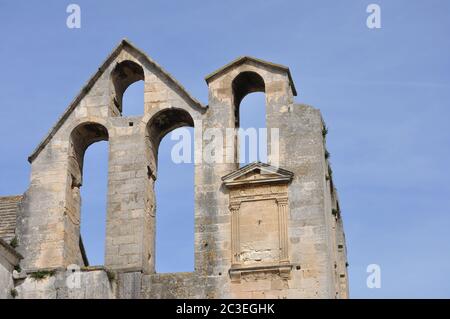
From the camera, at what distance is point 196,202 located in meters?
25.9

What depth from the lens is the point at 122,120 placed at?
2709cm

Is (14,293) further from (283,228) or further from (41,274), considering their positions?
(283,228)

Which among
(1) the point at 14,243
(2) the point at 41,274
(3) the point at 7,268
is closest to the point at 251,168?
(2) the point at 41,274

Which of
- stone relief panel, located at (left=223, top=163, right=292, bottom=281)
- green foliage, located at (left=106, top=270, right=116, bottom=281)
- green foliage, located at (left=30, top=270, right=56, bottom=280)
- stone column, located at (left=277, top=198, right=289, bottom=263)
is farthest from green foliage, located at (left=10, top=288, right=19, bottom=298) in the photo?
stone column, located at (left=277, top=198, right=289, bottom=263)

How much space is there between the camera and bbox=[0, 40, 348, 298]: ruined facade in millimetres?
24891

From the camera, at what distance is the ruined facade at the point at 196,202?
24.9m

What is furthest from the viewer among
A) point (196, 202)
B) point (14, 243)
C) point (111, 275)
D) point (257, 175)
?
point (14, 243)

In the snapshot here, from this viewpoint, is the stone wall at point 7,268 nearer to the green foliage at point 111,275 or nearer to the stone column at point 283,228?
the green foliage at point 111,275

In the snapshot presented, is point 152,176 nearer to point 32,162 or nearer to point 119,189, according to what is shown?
point 119,189

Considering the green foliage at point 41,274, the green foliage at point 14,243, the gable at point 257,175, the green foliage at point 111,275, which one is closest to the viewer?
the green foliage at point 111,275

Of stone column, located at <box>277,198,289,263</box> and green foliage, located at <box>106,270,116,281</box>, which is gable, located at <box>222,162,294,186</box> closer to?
stone column, located at <box>277,198,289,263</box>

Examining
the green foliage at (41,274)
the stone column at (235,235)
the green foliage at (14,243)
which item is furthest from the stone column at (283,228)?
the green foliage at (14,243)
